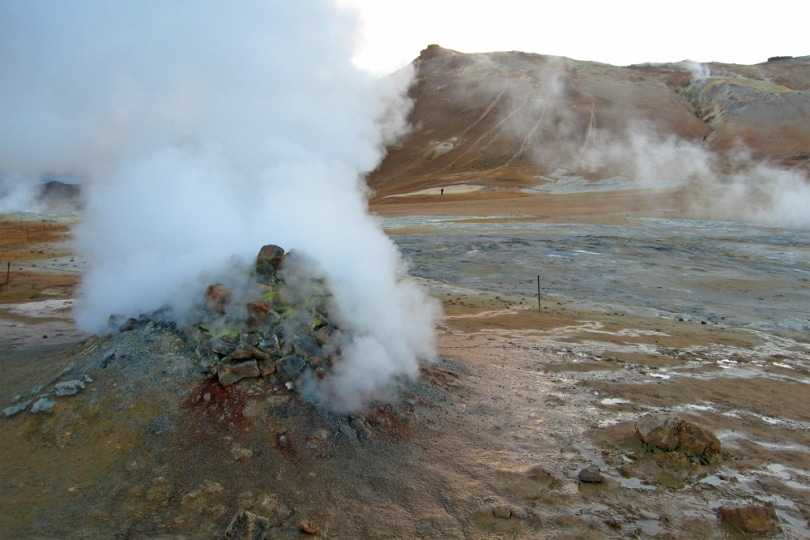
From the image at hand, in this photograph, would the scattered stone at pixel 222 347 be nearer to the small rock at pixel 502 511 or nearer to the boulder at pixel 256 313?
the boulder at pixel 256 313

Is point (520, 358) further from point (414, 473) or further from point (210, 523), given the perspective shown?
point (210, 523)

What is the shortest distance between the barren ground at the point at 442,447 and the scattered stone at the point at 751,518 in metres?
0.06

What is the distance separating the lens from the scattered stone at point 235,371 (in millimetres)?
4188

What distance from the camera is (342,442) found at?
3.96 meters

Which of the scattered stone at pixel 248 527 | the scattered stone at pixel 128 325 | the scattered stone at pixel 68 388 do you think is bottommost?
the scattered stone at pixel 248 527

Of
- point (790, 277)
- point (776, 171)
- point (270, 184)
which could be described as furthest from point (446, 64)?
point (270, 184)

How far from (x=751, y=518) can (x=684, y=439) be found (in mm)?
868

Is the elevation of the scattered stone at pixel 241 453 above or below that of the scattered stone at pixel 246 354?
below

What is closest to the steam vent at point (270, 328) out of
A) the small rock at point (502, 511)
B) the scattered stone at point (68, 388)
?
the scattered stone at point (68, 388)

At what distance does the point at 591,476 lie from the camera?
370cm

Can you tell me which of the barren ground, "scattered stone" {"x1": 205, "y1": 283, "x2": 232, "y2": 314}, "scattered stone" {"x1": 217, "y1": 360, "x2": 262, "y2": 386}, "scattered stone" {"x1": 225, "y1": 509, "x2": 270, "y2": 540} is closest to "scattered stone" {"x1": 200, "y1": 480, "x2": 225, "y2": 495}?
the barren ground

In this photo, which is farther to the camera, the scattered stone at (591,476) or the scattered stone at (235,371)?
the scattered stone at (235,371)

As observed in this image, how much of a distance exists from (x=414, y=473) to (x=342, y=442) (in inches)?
23.4

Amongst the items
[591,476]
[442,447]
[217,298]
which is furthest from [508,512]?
[217,298]
